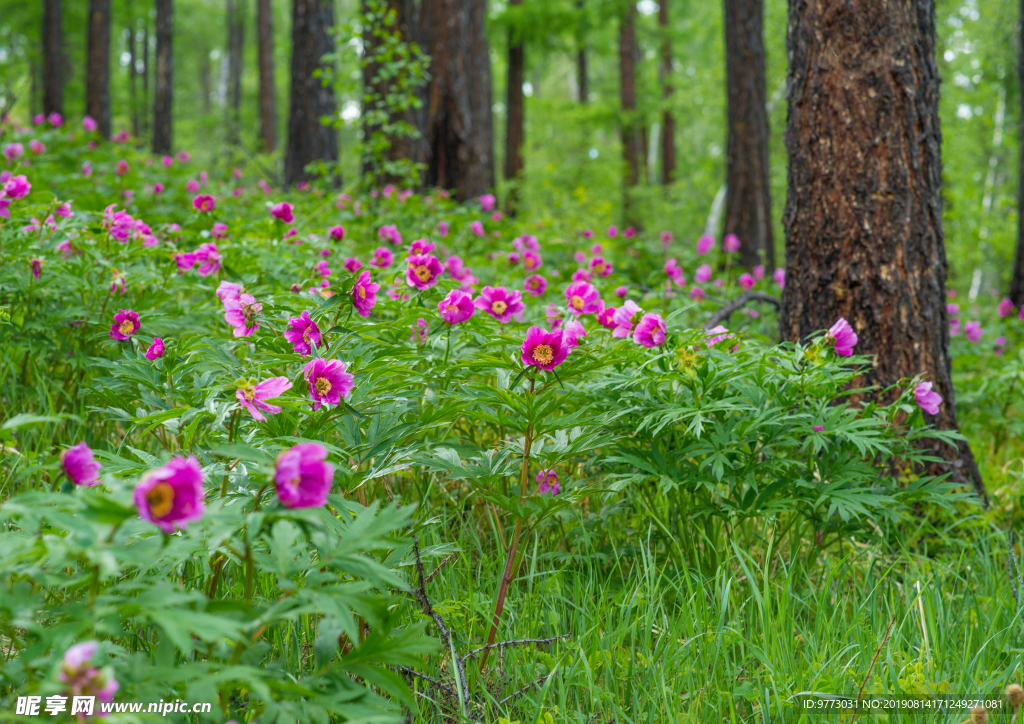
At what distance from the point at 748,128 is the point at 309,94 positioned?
4.99 m

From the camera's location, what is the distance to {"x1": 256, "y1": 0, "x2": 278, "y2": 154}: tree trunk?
17031 mm

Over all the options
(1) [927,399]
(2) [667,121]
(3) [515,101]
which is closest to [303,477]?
(1) [927,399]

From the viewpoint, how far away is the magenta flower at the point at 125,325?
7.20 feet

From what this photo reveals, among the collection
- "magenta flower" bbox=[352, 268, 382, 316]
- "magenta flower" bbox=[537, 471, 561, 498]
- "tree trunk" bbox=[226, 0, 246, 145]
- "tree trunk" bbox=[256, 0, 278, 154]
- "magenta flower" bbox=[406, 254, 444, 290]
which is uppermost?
"tree trunk" bbox=[226, 0, 246, 145]

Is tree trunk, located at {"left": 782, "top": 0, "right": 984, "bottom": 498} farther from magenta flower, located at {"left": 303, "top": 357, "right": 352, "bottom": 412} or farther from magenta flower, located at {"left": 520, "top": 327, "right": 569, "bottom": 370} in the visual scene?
magenta flower, located at {"left": 303, "top": 357, "right": 352, "bottom": 412}

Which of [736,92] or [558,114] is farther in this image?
[558,114]

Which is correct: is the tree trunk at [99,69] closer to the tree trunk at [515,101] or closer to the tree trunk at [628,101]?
the tree trunk at [515,101]

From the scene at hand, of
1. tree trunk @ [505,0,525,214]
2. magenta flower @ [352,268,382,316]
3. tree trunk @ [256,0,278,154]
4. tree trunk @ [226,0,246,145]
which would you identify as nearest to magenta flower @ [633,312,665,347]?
magenta flower @ [352,268,382,316]

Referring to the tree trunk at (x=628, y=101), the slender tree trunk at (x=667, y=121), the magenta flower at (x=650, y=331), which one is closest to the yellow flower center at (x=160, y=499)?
the magenta flower at (x=650, y=331)

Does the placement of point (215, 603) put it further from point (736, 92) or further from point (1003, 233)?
point (1003, 233)

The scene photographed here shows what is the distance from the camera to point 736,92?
7516mm

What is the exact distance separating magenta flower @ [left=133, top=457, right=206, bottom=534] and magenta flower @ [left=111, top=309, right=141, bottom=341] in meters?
1.48

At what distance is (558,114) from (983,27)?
10.2 m

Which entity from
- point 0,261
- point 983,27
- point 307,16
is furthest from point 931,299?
point 983,27
